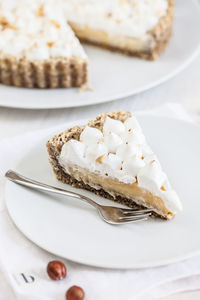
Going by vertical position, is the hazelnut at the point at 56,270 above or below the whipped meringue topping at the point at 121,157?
below

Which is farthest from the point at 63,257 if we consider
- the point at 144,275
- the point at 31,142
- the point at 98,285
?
the point at 31,142

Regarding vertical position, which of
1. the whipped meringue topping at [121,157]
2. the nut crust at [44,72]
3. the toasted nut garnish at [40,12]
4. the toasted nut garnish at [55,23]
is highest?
the toasted nut garnish at [40,12]

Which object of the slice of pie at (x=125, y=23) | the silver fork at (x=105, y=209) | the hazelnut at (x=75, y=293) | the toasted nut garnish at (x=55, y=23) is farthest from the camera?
the slice of pie at (x=125, y=23)

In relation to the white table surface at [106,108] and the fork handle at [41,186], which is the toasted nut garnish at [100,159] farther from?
the white table surface at [106,108]

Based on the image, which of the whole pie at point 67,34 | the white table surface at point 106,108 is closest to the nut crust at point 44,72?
the whole pie at point 67,34

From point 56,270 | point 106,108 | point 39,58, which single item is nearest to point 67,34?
point 39,58

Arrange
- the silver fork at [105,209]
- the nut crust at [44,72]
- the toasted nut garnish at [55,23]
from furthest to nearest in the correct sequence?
the toasted nut garnish at [55,23]
the nut crust at [44,72]
the silver fork at [105,209]
